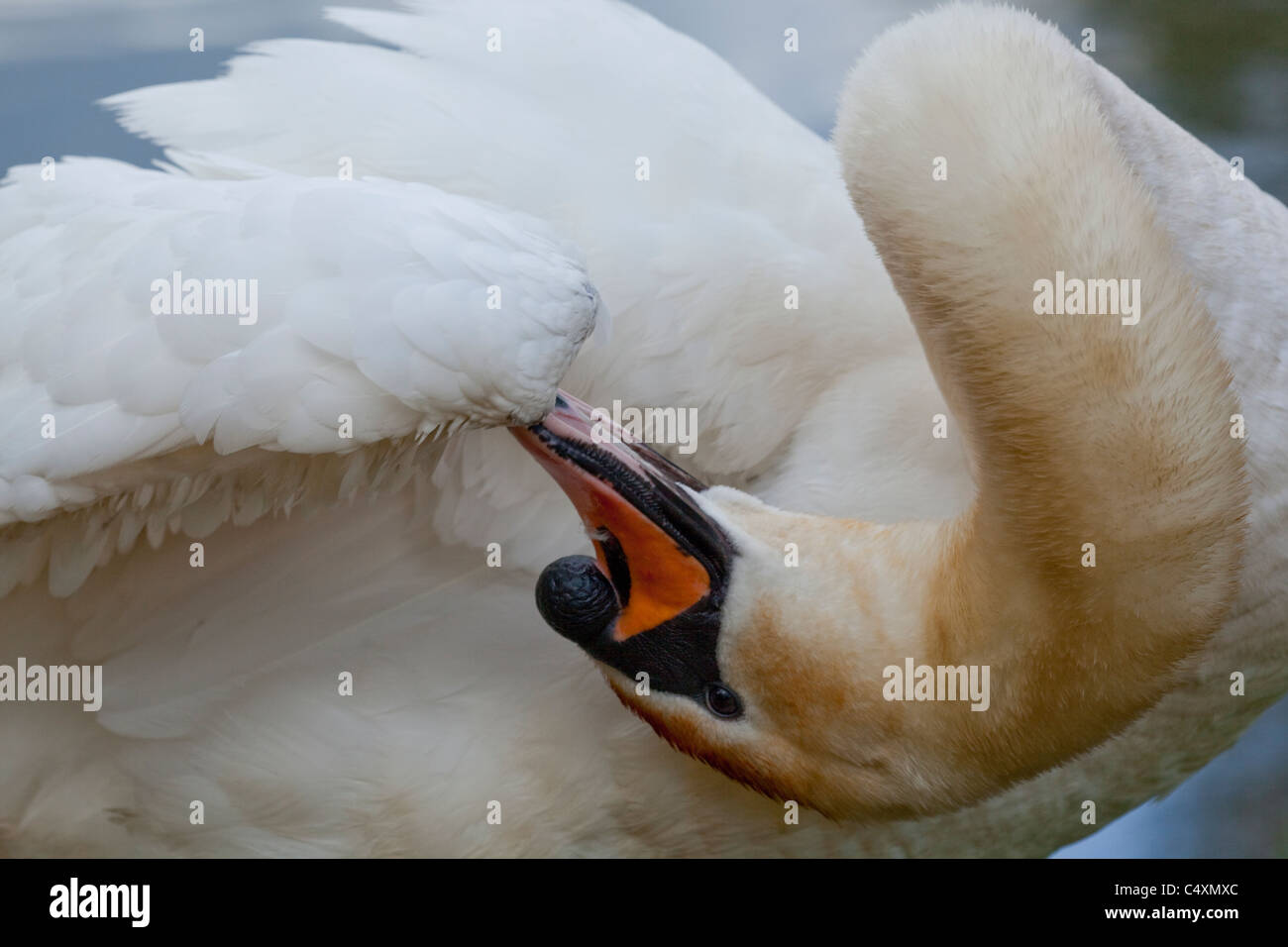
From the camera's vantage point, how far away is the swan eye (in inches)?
57.5

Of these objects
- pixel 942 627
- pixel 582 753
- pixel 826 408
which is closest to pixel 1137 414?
pixel 942 627

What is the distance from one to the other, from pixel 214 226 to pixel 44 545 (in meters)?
0.36

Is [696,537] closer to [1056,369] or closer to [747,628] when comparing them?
[747,628]

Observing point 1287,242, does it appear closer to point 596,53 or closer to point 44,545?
point 596,53

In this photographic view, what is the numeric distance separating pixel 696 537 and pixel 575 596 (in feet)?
0.42

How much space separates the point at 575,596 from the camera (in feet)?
4.52

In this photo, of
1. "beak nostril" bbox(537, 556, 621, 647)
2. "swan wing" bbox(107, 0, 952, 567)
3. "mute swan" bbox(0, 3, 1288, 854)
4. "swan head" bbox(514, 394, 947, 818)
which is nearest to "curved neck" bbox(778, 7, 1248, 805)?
"mute swan" bbox(0, 3, 1288, 854)

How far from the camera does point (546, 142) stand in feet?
5.18

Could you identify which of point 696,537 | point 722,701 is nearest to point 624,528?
point 696,537

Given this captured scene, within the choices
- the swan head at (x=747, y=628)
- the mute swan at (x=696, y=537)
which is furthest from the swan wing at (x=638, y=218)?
the swan head at (x=747, y=628)

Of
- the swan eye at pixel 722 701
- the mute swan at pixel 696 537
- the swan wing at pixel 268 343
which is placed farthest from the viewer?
the swan eye at pixel 722 701

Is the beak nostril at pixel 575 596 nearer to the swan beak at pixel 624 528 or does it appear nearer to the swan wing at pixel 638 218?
the swan beak at pixel 624 528

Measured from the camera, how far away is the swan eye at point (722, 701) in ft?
4.79

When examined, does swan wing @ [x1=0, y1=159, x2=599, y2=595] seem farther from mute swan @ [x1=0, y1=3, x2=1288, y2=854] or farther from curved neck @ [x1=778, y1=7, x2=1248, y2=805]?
curved neck @ [x1=778, y1=7, x2=1248, y2=805]
